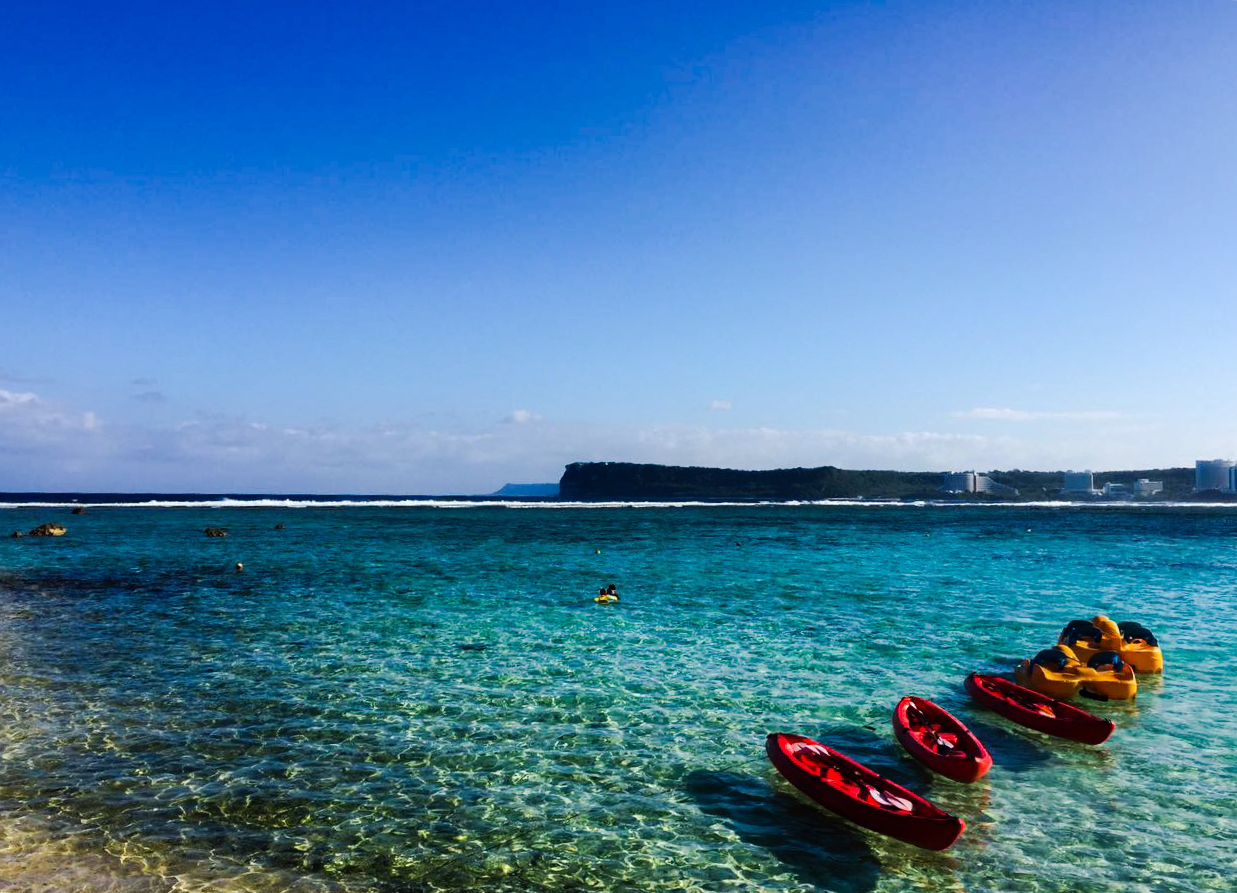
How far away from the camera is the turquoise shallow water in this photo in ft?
34.6

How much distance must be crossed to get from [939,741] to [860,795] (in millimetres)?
3468

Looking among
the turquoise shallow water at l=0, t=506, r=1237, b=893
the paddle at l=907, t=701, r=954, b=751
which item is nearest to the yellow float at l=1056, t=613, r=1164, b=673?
the turquoise shallow water at l=0, t=506, r=1237, b=893

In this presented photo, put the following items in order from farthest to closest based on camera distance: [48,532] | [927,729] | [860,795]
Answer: [48,532]
[927,729]
[860,795]

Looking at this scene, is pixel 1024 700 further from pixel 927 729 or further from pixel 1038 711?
pixel 927 729

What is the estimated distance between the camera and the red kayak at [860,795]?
1066cm

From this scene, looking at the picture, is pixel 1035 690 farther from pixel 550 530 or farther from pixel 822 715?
pixel 550 530

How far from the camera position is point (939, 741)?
14477 millimetres

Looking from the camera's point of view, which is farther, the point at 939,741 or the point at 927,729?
the point at 927,729

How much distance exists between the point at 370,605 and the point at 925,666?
842 inches

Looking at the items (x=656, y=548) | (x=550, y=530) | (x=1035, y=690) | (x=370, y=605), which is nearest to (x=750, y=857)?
(x=1035, y=690)

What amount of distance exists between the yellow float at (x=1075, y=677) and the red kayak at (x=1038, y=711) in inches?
42.0

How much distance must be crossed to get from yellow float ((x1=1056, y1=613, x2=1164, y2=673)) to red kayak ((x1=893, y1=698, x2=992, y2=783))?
8.15 m

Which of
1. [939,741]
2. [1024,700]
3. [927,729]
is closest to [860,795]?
[939,741]

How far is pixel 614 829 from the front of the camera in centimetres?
1166
